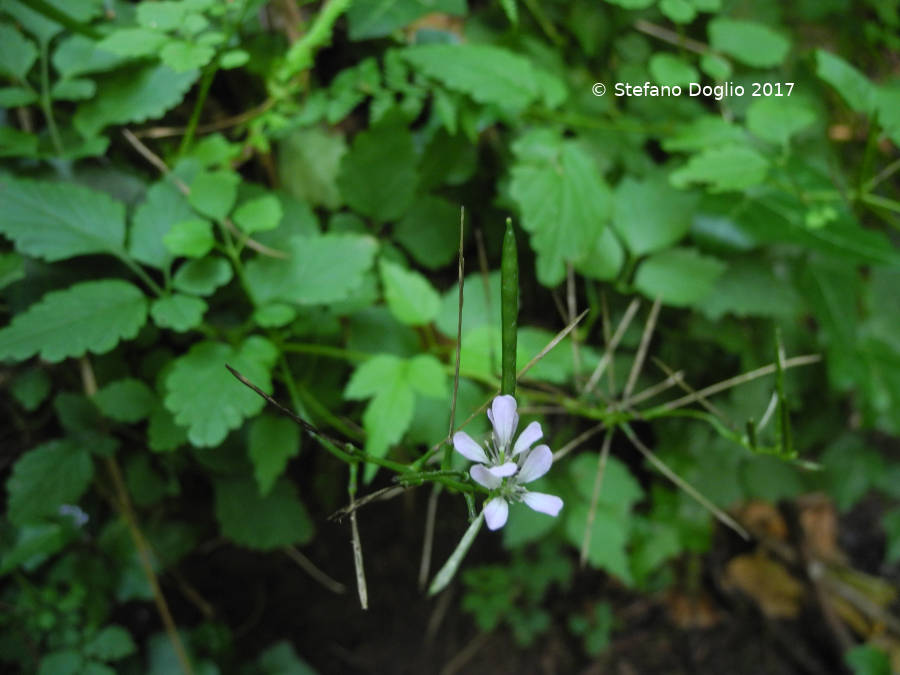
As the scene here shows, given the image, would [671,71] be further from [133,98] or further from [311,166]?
[133,98]

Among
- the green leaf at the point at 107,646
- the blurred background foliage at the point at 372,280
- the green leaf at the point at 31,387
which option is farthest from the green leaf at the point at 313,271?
the green leaf at the point at 107,646

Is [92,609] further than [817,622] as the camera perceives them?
No

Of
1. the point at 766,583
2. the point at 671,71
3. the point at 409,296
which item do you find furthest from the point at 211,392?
the point at 766,583

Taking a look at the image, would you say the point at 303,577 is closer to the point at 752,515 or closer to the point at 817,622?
the point at 752,515

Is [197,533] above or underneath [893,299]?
underneath

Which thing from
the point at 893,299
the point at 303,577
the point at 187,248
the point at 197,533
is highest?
the point at 187,248

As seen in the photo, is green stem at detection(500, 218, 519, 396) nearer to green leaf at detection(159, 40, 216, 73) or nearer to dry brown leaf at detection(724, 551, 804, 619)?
green leaf at detection(159, 40, 216, 73)

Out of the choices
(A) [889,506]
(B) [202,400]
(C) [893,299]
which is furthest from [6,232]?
(A) [889,506]
